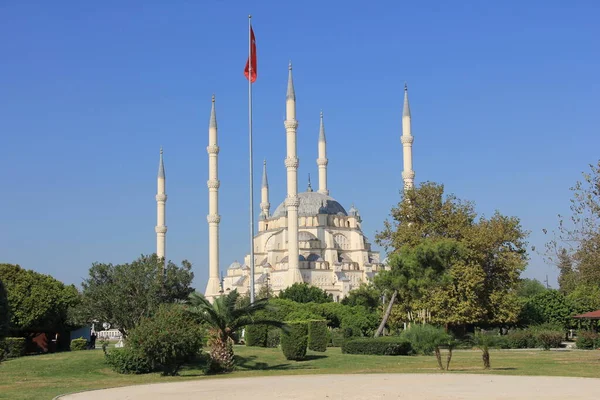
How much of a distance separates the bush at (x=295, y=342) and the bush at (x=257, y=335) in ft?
20.2

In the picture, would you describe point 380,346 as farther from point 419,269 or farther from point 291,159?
point 291,159

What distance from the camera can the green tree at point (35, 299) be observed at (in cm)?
Result: 4269

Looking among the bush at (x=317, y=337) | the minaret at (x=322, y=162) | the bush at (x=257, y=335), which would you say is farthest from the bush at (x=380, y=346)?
the minaret at (x=322, y=162)

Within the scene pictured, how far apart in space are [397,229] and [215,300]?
22.0 meters

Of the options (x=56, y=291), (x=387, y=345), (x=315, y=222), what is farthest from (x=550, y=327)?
(x=315, y=222)

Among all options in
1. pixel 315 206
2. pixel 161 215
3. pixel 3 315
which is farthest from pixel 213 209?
pixel 3 315

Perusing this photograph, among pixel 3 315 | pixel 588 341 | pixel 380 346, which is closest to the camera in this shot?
pixel 3 315

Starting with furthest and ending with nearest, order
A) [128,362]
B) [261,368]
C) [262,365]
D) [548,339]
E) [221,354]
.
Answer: [548,339], [262,365], [261,368], [128,362], [221,354]

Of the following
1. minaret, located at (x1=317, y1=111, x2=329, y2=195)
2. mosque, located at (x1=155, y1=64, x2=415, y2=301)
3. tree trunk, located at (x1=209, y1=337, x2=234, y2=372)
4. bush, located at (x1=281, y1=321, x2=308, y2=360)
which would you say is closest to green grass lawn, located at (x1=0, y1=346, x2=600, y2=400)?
bush, located at (x1=281, y1=321, x2=308, y2=360)

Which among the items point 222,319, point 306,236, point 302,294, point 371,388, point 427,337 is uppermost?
point 306,236

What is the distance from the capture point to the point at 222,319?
1132 inches

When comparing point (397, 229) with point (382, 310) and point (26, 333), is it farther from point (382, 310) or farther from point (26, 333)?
point (26, 333)

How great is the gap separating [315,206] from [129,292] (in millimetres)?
64068

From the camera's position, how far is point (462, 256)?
42969 mm
